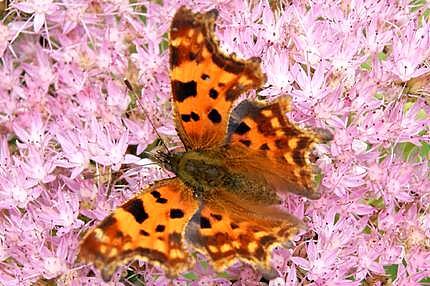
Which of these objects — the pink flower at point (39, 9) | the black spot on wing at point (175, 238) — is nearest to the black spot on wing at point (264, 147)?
the black spot on wing at point (175, 238)

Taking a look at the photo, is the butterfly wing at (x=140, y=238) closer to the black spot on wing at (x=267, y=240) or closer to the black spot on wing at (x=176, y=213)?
the black spot on wing at (x=176, y=213)

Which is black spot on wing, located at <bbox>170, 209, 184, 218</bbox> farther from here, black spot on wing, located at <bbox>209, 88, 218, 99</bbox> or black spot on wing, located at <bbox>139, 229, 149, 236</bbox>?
black spot on wing, located at <bbox>209, 88, 218, 99</bbox>

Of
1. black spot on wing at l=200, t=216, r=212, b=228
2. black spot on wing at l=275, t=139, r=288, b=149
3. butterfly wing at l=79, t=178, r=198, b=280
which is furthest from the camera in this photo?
black spot on wing at l=275, t=139, r=288, b=149

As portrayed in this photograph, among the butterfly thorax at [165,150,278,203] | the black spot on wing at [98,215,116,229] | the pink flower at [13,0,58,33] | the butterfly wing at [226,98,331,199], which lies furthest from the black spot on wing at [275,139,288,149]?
the pink flower at [13,0,58,33]

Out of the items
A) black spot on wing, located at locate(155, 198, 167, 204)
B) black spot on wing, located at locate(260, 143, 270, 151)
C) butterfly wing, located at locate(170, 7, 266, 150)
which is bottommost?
black spot on wing, located at locate(155, 198, 167, 204)

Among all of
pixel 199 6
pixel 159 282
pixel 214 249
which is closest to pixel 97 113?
pixel 199 6

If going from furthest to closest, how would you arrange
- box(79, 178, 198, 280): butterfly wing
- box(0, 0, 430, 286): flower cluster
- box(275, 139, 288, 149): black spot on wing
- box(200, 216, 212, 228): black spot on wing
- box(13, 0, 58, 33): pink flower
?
A: box(13, 0, 58, 33): pink flower → box(0, 0, 430, 286): flower cluster → box(275, 139, 288, 149): black spot on wing → box(200, 216, 212, 228): black spot on wing → box(79, 178, 198, 280): butterfly wing

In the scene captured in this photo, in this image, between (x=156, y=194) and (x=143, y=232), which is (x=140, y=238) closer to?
(x=143, y=232)
